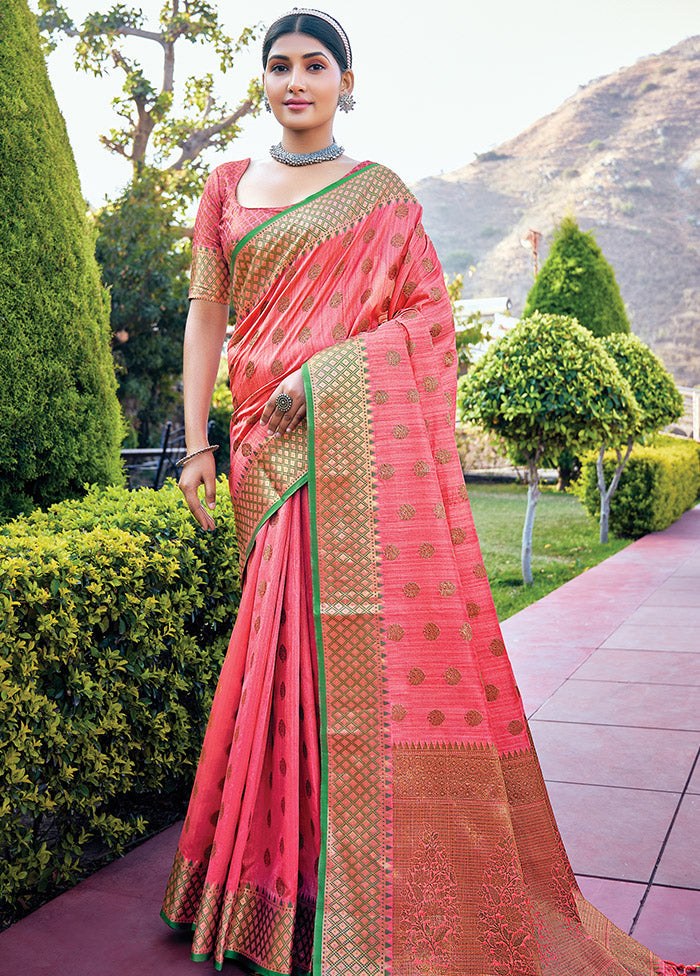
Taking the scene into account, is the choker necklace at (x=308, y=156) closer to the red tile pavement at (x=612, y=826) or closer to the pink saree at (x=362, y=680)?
the pink saree at (x=362, y=680)

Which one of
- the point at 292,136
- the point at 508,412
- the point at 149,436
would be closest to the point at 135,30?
the point at 149,436

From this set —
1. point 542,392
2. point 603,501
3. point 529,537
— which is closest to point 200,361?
point 542,392

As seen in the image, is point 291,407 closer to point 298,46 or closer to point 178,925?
point 298,46

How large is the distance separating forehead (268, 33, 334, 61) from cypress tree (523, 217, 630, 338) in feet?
39.8

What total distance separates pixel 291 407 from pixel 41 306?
1.64m

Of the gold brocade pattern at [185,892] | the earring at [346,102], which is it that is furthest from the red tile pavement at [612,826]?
the earring at [346,102]

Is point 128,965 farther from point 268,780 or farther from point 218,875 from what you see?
point 268,780

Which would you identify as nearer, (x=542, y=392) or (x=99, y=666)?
(x=99, y=666)

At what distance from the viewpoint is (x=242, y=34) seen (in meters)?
12.6

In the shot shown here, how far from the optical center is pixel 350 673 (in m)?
1.97

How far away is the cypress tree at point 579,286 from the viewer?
14.0m

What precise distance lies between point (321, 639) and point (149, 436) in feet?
28.8

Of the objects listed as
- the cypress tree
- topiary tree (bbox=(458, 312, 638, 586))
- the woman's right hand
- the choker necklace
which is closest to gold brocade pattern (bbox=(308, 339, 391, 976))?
the woman's right hand

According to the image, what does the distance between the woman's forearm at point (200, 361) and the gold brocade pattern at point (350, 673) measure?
1.24 feet
